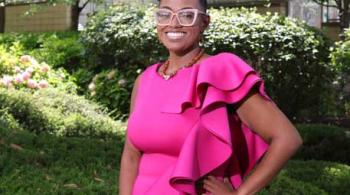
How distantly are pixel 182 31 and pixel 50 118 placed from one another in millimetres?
6630

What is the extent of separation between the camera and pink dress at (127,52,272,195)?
2.29m

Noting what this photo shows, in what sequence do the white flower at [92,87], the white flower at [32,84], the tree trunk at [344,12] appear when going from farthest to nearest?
the tree trunk at [344,12]
the white flower at [92,87]
the white flower at [32,84]

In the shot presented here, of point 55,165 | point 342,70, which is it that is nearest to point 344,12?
point 342,70

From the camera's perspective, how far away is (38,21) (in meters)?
22.7

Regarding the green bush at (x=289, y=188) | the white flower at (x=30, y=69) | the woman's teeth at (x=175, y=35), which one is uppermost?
the woman's teeth at (x=175, y=35)

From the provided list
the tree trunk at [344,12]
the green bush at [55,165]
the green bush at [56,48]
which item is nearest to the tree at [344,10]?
the tree trunk at [344,12]

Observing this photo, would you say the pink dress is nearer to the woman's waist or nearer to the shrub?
the woman's waist

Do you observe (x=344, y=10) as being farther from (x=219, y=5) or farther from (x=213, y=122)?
(x=213, y=122)

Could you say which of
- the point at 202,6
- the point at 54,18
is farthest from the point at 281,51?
the point at 54,18

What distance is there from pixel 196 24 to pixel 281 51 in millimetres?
8919

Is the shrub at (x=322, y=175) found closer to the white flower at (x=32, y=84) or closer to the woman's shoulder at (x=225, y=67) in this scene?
the woman's shoulder at (x=225, y=67)

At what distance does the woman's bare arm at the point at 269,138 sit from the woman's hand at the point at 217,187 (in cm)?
4

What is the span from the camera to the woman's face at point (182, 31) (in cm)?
245

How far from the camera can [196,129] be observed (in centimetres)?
230
